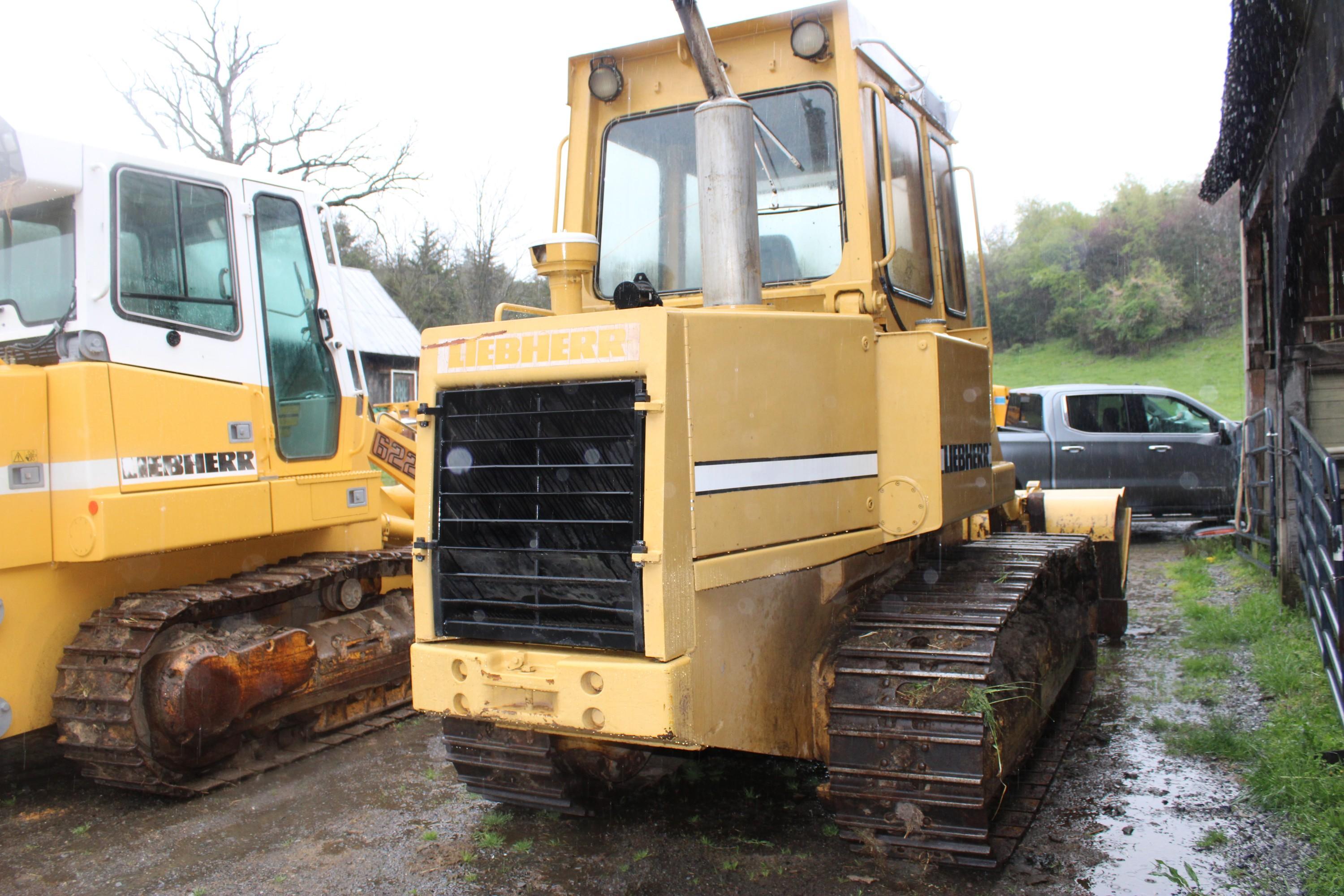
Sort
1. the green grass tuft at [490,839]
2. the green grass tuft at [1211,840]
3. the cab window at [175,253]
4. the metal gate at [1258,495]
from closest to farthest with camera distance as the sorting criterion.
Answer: the green grass tuft at [1211,840] < the green grass tuft at [490,839] < the cab window at [175,253] < the metal gate at [1258,495]

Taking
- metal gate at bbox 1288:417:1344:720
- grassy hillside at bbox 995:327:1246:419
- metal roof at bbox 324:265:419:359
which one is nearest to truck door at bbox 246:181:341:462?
metal gate at bbox 1288:417:1344:720

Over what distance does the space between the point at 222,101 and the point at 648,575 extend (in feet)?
89.7

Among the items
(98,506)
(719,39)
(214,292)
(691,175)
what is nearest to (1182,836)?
(691,175)

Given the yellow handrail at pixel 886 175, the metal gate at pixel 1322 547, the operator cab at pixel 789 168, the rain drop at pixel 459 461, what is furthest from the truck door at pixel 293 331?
the metal gate at pixel 1322 547

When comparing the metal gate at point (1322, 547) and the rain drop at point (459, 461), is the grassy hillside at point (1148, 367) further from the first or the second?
the rain drop at point (459, 461)

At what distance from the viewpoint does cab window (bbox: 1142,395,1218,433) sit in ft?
39.1

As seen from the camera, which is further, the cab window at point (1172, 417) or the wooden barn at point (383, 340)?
the wooden barn at point (383, 340)

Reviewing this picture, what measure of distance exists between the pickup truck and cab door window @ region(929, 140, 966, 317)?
6.86m

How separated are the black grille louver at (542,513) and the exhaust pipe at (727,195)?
2.08 ft

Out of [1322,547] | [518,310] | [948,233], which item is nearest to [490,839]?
[518,310]

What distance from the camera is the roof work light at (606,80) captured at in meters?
4.57

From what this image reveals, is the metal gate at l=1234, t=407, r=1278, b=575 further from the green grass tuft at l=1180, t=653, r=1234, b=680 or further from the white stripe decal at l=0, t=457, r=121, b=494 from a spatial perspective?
the white stripe decal at l=0, t=457, r=121, b=494

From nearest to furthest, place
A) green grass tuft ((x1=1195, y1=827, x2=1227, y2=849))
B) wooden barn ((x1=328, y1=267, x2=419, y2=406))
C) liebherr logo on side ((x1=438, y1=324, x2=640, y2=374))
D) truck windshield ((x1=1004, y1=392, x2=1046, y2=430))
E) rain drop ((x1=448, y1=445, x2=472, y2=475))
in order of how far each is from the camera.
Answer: liebherr logo on side ((x1=438, y1=324, x2=640, y2=374)) → rain drop ((x1=448, y1=445, x2=472, y2=475)) → green grass tuft ((x1=1195, y1=827, x2=1227, y2=849)) → truck windshield ((x1=1004, y1=392, x2=1046, y2=430)) → wooden barn ((x1=328, y1=267, x2=419, y2=406))

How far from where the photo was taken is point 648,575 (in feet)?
10.2
